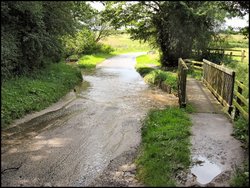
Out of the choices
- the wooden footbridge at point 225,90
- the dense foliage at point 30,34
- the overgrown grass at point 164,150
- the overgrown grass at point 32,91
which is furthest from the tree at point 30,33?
the overgrown grass at point 164,150

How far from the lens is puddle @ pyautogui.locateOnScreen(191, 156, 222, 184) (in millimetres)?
6149

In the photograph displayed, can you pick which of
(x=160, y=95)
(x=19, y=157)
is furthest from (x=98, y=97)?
(x=19, y=157)

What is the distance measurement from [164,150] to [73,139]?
114 inches

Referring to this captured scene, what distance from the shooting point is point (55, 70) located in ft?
59.2

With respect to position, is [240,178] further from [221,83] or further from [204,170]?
[221,83]

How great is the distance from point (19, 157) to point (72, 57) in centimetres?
2633

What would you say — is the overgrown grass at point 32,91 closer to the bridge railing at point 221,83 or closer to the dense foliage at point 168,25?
the bridge railing at point 221,83

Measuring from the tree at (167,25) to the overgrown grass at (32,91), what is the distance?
696 cm

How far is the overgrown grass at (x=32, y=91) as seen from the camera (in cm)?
1080

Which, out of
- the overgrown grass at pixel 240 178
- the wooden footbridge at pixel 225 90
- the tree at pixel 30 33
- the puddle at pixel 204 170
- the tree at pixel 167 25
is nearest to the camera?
the overgrown grass at pixel 240 178

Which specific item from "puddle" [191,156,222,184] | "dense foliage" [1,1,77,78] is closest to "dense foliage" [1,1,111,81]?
"dense foliage" [1,1,77,78]

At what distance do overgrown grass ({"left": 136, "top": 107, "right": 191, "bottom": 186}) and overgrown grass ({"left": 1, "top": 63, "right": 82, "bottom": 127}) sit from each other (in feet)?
12.3

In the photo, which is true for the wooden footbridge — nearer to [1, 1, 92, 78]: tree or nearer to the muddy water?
the muddy water

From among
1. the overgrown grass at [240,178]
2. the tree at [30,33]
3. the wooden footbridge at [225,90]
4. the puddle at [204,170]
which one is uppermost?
the tree at [30,33]
